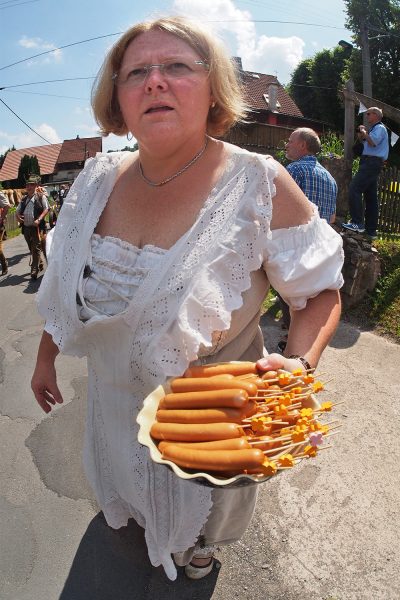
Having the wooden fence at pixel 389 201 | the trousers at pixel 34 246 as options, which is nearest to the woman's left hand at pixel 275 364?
the wooden fence at pixel 389 201

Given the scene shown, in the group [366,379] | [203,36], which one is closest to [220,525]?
[203,36]

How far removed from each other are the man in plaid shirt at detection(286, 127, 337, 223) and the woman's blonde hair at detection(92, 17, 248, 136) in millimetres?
3176

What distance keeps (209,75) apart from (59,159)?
63.1 m

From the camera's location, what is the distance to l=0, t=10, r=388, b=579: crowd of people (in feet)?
4.90

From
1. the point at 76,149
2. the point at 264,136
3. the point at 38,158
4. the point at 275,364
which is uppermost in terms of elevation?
the point at 275,364

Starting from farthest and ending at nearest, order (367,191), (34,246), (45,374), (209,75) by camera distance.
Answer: (34,246) → (367,191) → (45,374) → (209,75)

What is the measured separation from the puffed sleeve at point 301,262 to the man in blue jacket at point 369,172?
5268mm

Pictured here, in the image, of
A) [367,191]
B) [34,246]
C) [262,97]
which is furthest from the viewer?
[262,97]

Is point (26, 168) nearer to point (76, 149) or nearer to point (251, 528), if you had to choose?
point (76, 149)

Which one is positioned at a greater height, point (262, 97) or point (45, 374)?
point (45, 374)

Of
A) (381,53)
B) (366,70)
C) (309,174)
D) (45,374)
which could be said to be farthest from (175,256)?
(381,53)

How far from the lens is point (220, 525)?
77.3 inches

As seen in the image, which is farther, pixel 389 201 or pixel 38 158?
pixel 38 158

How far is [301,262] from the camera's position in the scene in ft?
4.98
